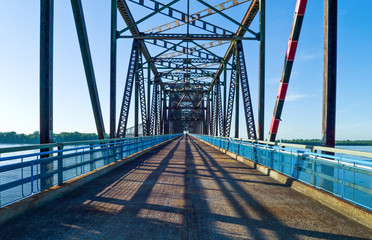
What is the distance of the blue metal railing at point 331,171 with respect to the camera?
4.03 m

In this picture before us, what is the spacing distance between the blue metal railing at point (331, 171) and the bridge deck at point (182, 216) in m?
0.49

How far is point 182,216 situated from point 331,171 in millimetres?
3426

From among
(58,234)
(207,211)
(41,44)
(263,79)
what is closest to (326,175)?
(207,211)

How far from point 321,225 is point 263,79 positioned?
13.6 m

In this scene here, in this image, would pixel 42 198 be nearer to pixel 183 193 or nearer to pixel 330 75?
pixel 183 193

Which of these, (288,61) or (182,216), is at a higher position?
(288,61)

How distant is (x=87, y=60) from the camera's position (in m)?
10.1

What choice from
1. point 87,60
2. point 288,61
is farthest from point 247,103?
point 87,60

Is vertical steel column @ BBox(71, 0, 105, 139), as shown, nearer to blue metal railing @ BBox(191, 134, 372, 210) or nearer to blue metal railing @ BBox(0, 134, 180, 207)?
blue metal railing @ BBox(0, 134, 180, 207)

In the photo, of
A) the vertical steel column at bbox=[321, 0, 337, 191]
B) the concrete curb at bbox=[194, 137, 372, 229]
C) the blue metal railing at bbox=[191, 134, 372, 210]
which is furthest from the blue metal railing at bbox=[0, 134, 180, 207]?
the vertical steel column at bbox=[321, 0, 337, 191]

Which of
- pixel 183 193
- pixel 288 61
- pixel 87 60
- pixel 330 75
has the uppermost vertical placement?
pixel 288 61

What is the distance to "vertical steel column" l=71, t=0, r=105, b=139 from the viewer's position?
9.67 meters

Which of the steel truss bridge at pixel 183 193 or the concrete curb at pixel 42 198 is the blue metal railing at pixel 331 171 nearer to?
the steel truss bridge at pixel 183 193

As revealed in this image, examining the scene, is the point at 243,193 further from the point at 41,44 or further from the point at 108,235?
the point at 41,44
